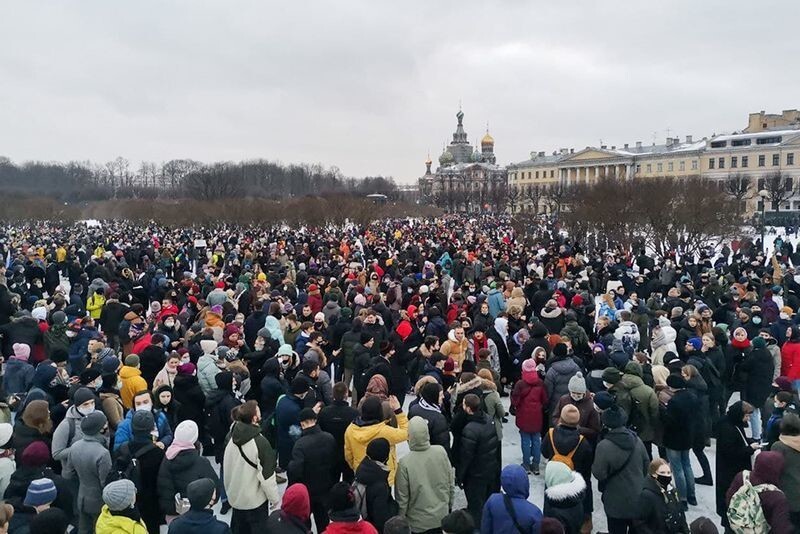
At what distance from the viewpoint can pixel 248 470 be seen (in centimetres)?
471

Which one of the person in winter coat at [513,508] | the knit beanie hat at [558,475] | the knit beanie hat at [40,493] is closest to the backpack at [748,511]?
the knit beanie hat at [558,475]

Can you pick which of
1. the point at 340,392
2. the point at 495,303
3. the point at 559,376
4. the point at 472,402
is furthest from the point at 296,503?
the point at 495,303

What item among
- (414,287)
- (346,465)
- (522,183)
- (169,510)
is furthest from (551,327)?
(522,183)

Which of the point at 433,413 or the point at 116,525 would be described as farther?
the point at 433,413

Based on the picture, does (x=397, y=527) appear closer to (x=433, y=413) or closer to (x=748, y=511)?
(x=433, y=413)

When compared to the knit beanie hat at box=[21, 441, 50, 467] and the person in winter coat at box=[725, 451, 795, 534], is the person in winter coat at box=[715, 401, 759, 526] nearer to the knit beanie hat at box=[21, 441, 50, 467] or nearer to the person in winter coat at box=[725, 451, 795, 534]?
the person in winter coat at box=[725, 451, 795, 534]

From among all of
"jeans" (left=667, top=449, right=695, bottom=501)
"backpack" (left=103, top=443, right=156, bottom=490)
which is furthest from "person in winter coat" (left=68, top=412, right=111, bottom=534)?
"jeans" (left=667, top=449, right=695, bottom=501)

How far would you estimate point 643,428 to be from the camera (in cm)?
613

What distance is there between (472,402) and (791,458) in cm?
267

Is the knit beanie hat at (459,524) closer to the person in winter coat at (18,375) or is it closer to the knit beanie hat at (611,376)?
the knit beanie hat at (611,376)

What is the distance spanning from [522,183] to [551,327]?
102m

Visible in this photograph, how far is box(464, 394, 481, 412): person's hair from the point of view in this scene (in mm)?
5230

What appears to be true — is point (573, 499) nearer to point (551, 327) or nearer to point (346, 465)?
point (346, 465)

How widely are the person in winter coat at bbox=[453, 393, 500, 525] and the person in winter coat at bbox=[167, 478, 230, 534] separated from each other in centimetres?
236
